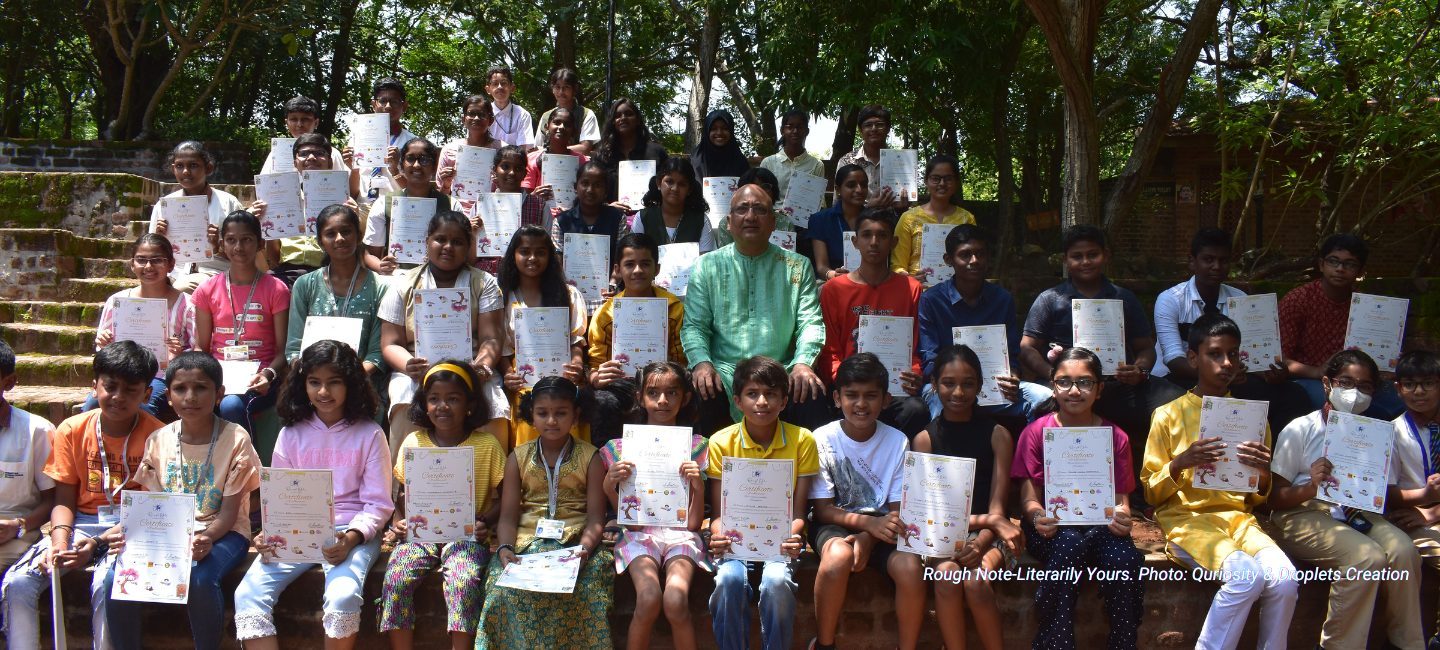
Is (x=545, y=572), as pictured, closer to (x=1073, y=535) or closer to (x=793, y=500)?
(x=793, y=500)

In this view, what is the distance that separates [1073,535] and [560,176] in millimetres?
3877

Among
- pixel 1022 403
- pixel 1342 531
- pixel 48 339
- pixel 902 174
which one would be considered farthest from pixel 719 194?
pixel 48 339

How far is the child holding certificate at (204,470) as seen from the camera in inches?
142

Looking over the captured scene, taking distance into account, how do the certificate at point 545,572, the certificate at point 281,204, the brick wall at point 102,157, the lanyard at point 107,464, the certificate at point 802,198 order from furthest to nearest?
the brick wall at point 102,157, the certificate at point 802,198, the certificate at point 281,204, the lanyard at point 107,464, the certificate at point 545,572

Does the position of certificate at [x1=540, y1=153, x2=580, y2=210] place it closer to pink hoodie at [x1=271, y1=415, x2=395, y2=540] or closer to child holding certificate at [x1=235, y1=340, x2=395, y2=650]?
child holding certificate at [x1=235, y1=340, x2=395, y2=650]

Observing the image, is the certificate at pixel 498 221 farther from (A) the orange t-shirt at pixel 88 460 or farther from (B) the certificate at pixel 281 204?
(A) the orange t-shirt at pixel 88 460

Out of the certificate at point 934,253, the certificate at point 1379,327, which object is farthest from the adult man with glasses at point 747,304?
the certificate at point 1379,327

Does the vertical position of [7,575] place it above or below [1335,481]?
below

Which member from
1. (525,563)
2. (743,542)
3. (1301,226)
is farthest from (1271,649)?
(1301,226)

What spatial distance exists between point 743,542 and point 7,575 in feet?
9.52

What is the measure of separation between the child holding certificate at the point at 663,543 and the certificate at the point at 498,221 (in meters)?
1.69

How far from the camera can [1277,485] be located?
3969mm

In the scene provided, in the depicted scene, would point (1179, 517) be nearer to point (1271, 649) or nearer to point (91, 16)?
point (1271, 649)

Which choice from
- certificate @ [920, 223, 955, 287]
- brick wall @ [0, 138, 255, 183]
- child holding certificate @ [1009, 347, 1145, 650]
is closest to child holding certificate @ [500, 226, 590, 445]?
certificate @ [920, 223, 955, 287]
